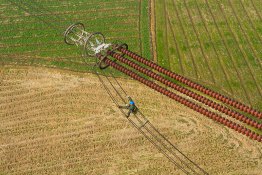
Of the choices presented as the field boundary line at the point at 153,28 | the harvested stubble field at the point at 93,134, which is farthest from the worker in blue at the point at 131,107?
the field boundary line at the point at 153,28

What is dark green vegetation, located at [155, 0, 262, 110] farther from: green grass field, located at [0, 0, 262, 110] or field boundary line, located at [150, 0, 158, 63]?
field boundary line, located at [150, 0, 158, 63]

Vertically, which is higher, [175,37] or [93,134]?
[175,37]

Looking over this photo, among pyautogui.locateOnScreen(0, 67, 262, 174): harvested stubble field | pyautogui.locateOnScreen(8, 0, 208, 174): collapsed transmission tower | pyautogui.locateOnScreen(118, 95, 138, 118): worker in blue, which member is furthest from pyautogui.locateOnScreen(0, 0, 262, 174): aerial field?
pyautogui.locateOnScreen(118, 95, 138, 118): worker in blue

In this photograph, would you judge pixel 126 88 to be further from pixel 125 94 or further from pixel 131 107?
pixel 131 107

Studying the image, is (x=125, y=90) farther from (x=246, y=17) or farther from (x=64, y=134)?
(x=246, y=17)

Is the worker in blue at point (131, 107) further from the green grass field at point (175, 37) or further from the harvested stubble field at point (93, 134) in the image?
the green grass field at point (175, 37)

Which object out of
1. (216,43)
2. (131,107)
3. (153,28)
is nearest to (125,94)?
(131,107)
